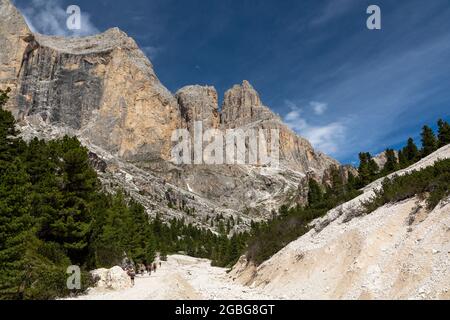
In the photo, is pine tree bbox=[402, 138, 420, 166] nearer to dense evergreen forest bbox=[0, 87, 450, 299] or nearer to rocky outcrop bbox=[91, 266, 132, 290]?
dense evergreen forest bbox=[0, 87, 450, 299]

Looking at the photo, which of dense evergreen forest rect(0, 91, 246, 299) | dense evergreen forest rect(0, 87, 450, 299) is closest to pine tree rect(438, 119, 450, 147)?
dense evergreen forest rect(0, 87, 450, 299)

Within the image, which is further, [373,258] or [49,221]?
[49,221]

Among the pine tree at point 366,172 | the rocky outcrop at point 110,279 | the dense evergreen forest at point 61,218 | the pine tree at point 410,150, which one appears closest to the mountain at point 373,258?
the dense evergreen forest at point 61,218

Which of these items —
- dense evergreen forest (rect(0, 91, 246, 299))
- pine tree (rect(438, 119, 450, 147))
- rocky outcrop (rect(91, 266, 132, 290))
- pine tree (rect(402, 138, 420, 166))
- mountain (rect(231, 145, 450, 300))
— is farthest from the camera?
pine tree (rect(402, 138, 420, 166))

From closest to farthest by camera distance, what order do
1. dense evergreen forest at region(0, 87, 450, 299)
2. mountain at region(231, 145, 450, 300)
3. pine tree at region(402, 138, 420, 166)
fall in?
mountain at region(231, 145, 450, 300) → dense evergreen forest at region(0, 87, 450, 299) → pine tree at region(402, 138, 420, 166)

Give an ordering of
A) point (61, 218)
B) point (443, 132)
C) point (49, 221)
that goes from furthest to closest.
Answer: point (443, 132) → point (49, 221) → point (61, 218)

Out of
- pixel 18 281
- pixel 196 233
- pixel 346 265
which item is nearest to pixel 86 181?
pixel 18 281

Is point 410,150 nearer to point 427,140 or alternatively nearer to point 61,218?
point 427,140

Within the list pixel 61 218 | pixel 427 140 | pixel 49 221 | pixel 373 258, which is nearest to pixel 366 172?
pixel 427 140

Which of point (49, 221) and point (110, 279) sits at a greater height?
point (49, 221)

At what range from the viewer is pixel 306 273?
2397 centimetres

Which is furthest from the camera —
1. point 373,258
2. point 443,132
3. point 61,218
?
point 443,132
